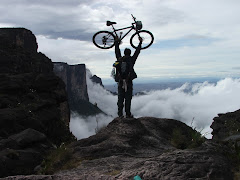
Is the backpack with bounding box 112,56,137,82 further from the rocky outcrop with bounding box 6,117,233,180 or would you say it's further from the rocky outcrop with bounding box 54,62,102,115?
the rocky outcrop with bounding box 54,62,102,115

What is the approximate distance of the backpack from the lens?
39.9 feet

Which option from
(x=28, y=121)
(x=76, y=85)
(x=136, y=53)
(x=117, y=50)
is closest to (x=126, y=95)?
(x=136, y=53)

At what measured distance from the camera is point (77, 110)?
178 metres

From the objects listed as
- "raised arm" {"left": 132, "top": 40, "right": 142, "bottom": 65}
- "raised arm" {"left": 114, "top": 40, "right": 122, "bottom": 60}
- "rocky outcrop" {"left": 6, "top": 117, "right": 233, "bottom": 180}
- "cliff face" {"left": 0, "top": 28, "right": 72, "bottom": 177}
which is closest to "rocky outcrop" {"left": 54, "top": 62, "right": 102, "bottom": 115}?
"cliff face" {"left": 0, "top": 28, "right": 72, "bottom": 177}

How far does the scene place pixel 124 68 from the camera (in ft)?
40.0

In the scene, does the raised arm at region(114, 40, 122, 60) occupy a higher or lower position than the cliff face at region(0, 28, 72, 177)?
higher

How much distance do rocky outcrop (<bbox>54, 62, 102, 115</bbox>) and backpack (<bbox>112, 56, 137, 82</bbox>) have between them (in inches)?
6480

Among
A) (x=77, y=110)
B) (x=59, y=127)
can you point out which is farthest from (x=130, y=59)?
(x=77, y=110)

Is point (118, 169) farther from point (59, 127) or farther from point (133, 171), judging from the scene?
point (59, 127)

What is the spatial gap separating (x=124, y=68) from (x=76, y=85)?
177m

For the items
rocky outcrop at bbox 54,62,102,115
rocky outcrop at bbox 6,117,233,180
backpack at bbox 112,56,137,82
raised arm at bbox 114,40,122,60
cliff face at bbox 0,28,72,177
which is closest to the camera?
rocky outcrop at bbox 6,117,233,180

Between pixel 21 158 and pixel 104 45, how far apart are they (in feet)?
22.3

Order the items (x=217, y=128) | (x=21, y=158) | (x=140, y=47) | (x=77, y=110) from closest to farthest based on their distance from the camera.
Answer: (x=21, y=158), (x=140, y=47), (x=217, y=128), (x=77, y=110)

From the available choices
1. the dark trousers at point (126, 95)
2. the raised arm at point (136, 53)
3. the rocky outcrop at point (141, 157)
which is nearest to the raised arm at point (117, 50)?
the raised arm at point (136, 53)
